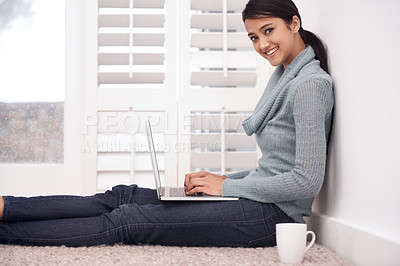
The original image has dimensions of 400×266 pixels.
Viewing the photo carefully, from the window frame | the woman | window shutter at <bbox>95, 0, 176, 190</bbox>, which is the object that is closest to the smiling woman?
the window frame

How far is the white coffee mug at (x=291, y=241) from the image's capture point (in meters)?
1.13

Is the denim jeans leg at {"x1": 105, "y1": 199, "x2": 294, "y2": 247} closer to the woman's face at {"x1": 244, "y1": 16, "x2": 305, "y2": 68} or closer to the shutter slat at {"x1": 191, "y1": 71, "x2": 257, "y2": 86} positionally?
the woman's face at {"x1": 244, "y1": 16, "x2": 305, "y2": 68}

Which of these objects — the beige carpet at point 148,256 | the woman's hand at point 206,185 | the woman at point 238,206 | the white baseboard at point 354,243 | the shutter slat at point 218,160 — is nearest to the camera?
the white baseboard at point 354,243

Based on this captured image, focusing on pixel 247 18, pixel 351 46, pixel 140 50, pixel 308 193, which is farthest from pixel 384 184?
pixel 140 50

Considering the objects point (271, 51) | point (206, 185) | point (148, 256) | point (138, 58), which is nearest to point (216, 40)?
point (138, 58)

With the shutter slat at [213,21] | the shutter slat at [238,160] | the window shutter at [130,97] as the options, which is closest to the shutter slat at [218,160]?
the shutter slat at [238,160]

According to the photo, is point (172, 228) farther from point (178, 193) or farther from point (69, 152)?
point (69, 152)

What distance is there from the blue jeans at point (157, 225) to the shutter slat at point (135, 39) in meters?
1.02

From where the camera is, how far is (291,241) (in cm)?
114

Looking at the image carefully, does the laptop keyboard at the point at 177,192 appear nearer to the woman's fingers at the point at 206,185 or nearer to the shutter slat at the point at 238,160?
the woman's fingers at the point at 206,185

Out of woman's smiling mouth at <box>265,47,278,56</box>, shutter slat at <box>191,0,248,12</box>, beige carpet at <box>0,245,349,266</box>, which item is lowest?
beige carpet at <box>0,245,349,266</box>

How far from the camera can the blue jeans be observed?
1362 millimetres

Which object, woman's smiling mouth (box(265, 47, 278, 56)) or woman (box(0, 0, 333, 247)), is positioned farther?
woman's smiling mouth (box(265, 47, 278, 56))

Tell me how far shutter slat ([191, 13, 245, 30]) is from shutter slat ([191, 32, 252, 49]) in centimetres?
3
